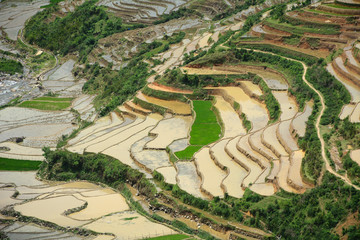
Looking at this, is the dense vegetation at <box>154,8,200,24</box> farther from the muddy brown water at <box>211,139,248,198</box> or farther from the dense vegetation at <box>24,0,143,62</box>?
the muddy brown water at <box>211,139,248,198</box>

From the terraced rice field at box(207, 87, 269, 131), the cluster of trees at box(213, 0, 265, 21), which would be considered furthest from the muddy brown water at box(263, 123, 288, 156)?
the cluster of trees at box(213, 0, 265, 21)

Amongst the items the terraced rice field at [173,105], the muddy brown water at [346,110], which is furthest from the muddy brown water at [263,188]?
the terraced rice field at [173,105]

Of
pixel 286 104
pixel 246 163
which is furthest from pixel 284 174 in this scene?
pixel 286 104

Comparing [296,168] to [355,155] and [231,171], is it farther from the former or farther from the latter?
[231,171]

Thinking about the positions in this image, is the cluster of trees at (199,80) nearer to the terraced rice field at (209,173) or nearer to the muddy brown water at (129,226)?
the terraced rice field at (209,173)

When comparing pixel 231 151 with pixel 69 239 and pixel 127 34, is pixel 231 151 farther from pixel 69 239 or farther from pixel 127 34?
pixel 127 34
